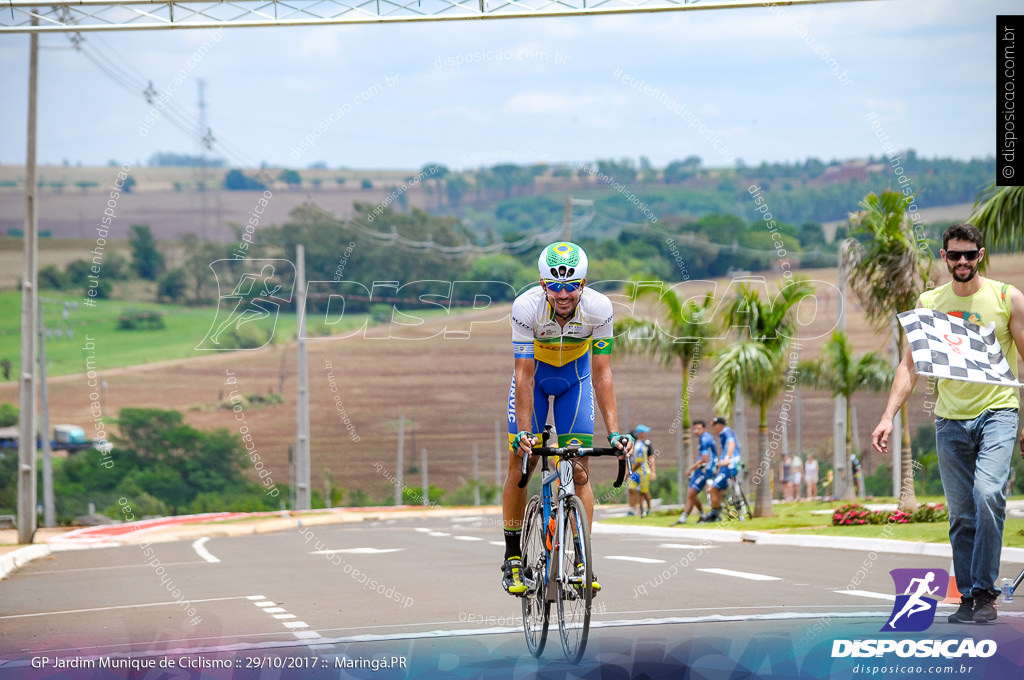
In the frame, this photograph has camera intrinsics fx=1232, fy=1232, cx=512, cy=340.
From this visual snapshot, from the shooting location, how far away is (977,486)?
25.9ft

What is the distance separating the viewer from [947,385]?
27.0 feet

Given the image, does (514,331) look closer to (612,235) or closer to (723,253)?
(723,253)

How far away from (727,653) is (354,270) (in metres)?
89.5

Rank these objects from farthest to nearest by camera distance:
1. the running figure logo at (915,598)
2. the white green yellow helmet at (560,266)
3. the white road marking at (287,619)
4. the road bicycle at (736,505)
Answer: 1. the road bicycle at (736,505)
2. the white road marking at (287,619)
3. the running figure logo at (915,598)
4. the white green yellow helmet at (560,266)

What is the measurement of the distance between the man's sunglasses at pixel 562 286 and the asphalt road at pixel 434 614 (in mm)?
2230

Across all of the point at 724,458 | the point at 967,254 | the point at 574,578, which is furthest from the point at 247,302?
the point at 574,578

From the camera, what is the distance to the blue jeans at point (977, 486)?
7.84 meters

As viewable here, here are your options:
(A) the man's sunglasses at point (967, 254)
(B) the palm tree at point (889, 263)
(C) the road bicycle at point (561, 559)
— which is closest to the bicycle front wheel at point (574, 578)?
(C) the road bicycle at point (561, 559)

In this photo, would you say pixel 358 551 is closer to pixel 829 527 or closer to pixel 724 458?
pixel 724 458

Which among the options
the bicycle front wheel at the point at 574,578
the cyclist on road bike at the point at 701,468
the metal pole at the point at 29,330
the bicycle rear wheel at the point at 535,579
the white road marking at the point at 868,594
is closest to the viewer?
the bicycle front wheel at the point at 574,578

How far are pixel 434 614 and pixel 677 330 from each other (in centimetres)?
2229

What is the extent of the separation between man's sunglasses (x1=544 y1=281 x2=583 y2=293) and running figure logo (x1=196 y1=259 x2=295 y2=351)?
74264mm

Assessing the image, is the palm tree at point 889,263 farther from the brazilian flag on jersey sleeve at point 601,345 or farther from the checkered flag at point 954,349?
the brazilian flag on jersey sleeve at point 601,345

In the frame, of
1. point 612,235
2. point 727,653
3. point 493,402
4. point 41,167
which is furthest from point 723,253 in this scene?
point 727,653
